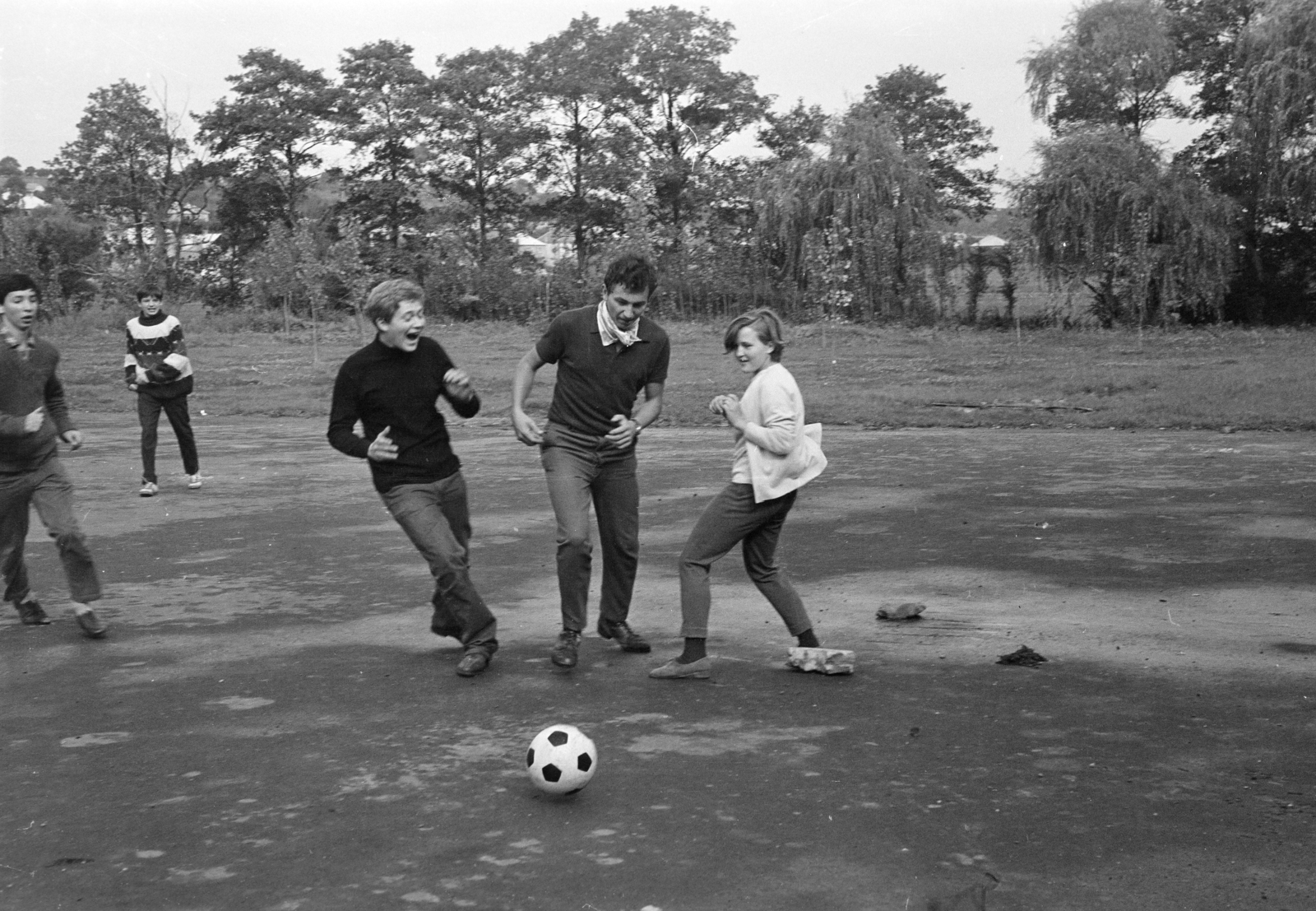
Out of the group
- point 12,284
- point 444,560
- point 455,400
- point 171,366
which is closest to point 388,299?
point 455,400

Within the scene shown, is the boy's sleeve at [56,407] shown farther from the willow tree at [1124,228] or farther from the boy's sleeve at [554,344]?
the willow tree at [1124,228]

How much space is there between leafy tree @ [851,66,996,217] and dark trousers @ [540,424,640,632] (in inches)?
2327

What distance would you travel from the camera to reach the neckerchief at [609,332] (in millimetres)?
7102

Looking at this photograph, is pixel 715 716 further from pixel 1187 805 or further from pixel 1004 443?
pixel 1004 443

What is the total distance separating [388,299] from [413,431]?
66 centimetres

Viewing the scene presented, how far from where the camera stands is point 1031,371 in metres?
25.4

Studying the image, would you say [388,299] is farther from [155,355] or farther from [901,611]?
[155,355]

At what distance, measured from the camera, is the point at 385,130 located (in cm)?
6019

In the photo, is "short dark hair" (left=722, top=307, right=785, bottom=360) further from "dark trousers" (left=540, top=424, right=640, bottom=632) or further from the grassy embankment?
→ the grassy embankment

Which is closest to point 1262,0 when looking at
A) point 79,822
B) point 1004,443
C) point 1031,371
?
point 1031,371

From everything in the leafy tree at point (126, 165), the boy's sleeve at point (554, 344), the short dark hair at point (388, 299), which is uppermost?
the leafy tree at point (126, 165)

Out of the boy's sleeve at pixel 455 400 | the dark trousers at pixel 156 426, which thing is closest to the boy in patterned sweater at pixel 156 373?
the dark trousers at pixel 156 426

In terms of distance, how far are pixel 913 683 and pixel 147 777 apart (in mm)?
3287

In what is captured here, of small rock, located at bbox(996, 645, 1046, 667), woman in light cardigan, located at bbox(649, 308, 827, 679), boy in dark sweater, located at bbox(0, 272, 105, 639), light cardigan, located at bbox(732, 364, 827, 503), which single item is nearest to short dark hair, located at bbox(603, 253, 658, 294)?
woman in light cardigan, located at bbox(649, 308, 827, 679)
